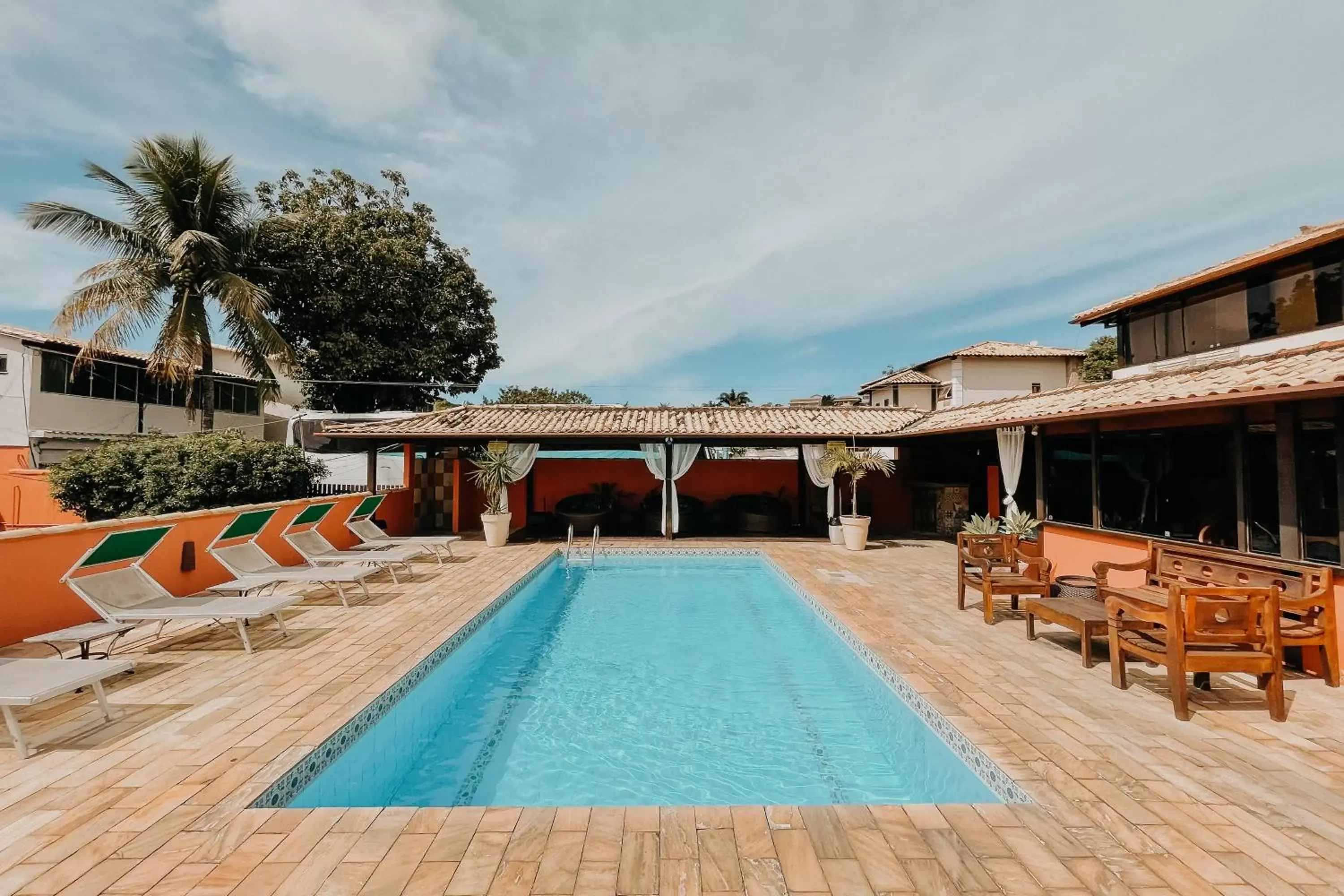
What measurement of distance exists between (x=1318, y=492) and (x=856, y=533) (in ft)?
24.9

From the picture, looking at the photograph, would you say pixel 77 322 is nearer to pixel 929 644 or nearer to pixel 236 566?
pixel 236 566

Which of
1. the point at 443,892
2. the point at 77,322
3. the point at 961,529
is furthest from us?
the point at 961,529

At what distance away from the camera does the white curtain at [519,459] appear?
1319cm

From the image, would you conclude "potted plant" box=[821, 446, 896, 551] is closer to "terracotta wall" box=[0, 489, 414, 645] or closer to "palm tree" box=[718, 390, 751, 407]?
"terracotta wall" box=[0, 489, 414, 645]

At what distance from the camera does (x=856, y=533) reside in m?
12.2

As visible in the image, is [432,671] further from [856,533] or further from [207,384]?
[207,384]

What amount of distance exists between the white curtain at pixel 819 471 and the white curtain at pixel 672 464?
2713 millimetres

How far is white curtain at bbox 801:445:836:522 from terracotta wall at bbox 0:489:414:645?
10.7 meters

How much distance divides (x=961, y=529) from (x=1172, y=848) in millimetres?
13618

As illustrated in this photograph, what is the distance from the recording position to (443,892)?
2266 millimetres

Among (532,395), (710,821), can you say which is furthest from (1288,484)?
→ (532,395)

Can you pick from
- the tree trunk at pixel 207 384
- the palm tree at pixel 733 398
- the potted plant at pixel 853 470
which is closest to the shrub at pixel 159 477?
the tree trunk at pixel 207 384

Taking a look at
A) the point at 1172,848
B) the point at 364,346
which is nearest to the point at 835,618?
the point at 1172,848

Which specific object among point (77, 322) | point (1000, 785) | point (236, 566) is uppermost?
point (77, 322)
